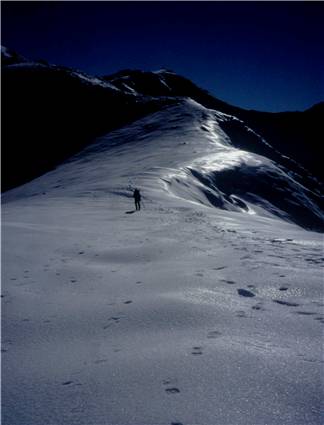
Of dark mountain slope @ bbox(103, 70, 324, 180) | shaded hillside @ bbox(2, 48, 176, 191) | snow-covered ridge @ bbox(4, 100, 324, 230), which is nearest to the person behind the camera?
snow-covered ridge @ bbox(4, 100, 324, 230)

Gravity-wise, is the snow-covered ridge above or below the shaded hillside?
below

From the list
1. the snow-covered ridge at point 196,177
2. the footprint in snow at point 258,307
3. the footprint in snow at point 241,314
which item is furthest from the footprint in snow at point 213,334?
the snow-covered ridge at point 196,177

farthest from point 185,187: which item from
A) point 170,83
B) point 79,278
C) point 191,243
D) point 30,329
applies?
point 170,83

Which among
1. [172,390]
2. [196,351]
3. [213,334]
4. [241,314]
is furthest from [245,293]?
[172,390]

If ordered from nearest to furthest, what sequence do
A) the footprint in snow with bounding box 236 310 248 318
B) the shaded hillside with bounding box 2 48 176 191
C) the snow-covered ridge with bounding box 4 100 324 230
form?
the footprint in snow with bounding box 236 310 248 318 < the snow-covered ridge with bounding box 4 100 324 230 < the shaded hillside with bounding box 2 48 176 191

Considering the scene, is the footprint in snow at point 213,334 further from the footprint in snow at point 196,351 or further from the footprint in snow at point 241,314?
the footprint in snow at point 241,314

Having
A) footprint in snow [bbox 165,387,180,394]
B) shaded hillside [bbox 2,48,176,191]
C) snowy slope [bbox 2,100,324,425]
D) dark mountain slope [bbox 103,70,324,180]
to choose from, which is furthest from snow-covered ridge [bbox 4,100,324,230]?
dark mountain slope [bbox 103,70,324,180]

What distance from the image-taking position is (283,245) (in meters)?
7.48

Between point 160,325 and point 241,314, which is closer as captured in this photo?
point 160,325

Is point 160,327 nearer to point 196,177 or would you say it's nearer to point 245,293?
point 245,293

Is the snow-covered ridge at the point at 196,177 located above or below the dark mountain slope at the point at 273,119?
below

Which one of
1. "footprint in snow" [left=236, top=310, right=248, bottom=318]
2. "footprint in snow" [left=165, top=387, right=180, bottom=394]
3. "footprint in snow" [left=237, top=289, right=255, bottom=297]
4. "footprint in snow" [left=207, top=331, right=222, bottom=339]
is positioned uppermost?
"footprint in snow" [left=237, top=289, right=255, bottom=297]

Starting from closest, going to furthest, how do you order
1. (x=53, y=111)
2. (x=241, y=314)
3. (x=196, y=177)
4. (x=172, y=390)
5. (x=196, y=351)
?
(x=172, y=390) → (x=196, y=351) → (x=241, y=314) → (x=196, y=177) → (x=53, y=111)

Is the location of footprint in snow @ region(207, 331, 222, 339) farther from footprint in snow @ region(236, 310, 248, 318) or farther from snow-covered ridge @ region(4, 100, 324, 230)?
snow-covered ridge @ region(4, 100, 324, 230)
